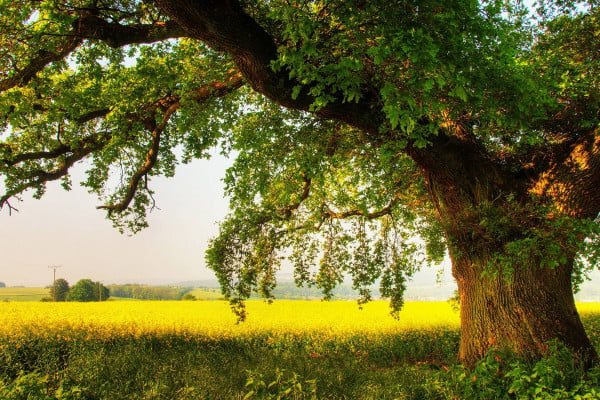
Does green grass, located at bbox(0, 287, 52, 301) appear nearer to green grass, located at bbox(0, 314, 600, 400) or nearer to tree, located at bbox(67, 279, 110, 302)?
tree, located at bbox(67, 279, 110, 302)

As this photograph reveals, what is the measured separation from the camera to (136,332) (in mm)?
10258

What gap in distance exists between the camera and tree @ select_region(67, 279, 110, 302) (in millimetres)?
46594

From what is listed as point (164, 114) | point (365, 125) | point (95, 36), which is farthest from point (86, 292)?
point (365, 125)

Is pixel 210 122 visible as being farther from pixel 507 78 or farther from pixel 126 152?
pixel 507 78

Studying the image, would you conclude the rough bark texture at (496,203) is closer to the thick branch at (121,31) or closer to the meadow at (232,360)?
the meadow at (232,360)

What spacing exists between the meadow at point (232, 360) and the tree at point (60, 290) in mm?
49303

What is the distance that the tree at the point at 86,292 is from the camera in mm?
46594

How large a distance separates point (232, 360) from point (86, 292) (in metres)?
47.8

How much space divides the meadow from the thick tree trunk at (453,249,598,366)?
647 millimetres

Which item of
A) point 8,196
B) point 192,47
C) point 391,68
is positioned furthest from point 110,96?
point 391,68

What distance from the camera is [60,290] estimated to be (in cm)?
5588

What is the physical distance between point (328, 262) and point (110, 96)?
665cm

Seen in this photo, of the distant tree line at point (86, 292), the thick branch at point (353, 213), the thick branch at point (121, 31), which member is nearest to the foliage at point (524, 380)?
the thick branch at point (353, 213)

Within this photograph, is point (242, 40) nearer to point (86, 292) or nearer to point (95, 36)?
point (95, 36)
